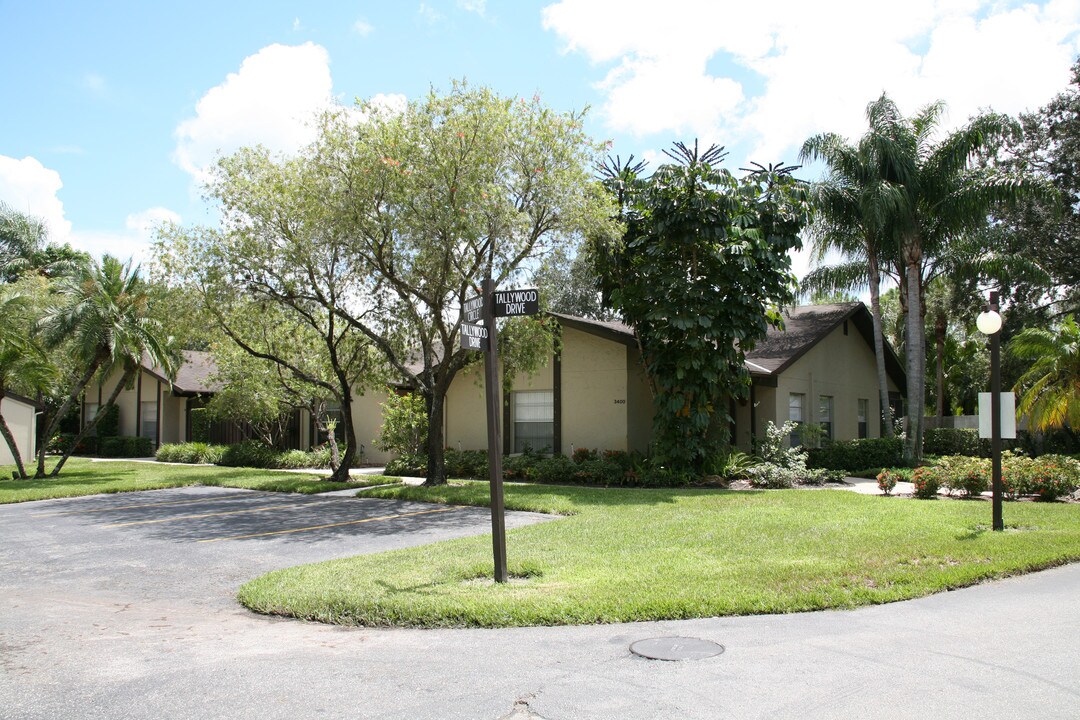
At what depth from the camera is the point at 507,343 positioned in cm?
1781

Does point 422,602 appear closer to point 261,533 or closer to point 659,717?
point 659,717

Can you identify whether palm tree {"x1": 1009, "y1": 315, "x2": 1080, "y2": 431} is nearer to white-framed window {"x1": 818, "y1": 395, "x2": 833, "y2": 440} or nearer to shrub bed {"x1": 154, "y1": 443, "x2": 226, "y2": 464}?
white-framed window {"x1": 818, "y1": 395, "x2": 833, "y2": 440}

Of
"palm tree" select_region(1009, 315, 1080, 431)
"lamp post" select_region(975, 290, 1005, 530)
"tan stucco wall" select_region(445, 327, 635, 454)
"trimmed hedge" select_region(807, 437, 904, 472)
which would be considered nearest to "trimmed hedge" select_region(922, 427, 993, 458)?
"trimmed hedge" select_region(807, 437, 904, 472)

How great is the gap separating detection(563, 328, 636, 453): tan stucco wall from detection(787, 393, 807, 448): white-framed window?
5417 millimetres

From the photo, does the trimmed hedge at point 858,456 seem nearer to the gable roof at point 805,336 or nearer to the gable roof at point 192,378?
the gable roof at point 805,336

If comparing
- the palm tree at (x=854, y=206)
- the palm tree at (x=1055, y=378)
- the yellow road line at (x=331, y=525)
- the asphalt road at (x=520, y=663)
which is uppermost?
the palm tree at (x=854, y=206)

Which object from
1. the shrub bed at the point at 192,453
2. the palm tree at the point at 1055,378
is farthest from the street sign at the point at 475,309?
the shrub bed at the point at 192,453

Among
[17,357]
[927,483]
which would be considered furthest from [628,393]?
[17,357]

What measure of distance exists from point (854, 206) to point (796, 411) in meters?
6.06

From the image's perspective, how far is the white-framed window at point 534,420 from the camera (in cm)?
2169

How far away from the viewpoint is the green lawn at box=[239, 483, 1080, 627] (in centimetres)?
696

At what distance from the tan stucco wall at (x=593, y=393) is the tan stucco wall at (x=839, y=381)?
449cm

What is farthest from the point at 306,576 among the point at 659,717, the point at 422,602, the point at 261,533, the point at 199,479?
the point at 199,479

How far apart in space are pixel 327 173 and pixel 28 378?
11528 mm
